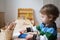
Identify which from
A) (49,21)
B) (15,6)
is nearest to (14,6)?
(15,6)

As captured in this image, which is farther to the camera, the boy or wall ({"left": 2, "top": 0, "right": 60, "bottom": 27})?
wall ({"left": 2, "top": 0, "right": 60, "bottom": 27})

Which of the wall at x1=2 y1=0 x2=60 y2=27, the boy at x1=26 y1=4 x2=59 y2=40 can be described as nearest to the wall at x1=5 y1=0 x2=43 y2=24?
the wall at x1=2 y1=0 x2=60 y2=27

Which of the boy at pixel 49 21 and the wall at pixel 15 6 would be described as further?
the wall at pixel 15 6

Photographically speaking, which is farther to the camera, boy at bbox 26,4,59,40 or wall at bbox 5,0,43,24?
wall at bbox 5,0,43,24

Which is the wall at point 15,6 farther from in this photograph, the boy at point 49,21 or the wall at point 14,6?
the boy at point 49,21

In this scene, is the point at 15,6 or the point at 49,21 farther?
the point at 15,6

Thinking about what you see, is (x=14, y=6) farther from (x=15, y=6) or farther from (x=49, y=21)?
(x=49, y=21)

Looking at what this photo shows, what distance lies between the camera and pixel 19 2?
347cm

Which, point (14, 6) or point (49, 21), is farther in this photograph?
point (14, 6)

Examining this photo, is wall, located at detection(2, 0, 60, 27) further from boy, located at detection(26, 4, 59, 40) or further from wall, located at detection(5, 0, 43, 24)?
boy, located at detection(26, 4, 59, 40)

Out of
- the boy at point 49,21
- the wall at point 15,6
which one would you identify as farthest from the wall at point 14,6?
the boy at point 49,21

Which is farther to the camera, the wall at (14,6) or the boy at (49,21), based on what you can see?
the wall at (14,6)

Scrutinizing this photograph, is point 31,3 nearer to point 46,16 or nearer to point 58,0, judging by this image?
point 58,0

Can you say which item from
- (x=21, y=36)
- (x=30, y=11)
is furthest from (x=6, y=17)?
(x=21, y=36)
